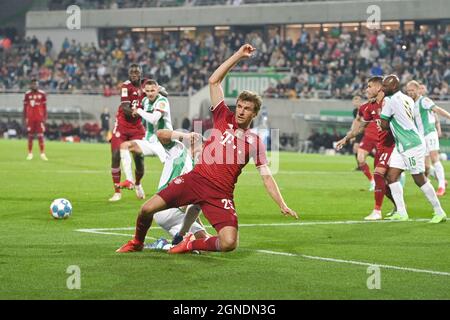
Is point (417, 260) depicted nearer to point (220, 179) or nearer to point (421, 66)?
point (220, 179)

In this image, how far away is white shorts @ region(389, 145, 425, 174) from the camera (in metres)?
14.5

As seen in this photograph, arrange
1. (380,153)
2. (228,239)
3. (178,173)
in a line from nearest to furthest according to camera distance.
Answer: (228,239)
(178,173)
(380,153)

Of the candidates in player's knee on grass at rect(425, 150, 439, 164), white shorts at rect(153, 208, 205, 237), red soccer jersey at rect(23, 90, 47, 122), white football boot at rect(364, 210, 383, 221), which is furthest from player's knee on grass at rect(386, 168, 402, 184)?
red soccer jersey at rect(23, 90, 47, 122)

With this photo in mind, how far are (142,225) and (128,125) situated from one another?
334 inches

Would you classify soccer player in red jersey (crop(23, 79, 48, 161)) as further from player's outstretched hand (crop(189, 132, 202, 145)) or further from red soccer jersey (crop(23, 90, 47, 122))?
player's outstretched hand (crop(189, 132, 202, 145))

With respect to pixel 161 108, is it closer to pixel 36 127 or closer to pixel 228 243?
pixel 228 243

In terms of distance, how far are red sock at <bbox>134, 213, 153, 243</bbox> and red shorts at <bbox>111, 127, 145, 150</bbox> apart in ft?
26.7

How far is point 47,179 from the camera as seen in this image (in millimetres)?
22500

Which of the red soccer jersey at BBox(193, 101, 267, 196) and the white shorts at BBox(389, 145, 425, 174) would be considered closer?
the red soccer jersey at BBox(193, 101, 267, 196)

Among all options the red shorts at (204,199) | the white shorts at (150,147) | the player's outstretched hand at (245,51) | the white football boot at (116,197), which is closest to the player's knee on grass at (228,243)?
the red shorts at (204,199)

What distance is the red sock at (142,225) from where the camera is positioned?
33.6 feet

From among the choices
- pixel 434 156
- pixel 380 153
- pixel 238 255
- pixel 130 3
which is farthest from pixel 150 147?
pixel 130 3

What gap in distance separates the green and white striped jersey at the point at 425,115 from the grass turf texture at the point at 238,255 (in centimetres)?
150

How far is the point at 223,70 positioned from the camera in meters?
9.81
